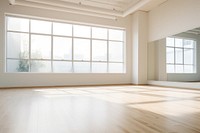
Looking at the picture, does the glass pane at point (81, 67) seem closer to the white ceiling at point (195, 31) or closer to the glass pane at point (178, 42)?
the glass pane at point (178, 42)

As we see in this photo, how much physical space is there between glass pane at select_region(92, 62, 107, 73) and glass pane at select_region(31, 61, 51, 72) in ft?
7.39

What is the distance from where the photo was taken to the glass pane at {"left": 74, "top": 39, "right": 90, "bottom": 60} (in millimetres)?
8281

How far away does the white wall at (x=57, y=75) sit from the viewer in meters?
6.73

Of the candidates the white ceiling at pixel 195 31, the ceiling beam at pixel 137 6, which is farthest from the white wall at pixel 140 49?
the white ceiling at pixel 195 31

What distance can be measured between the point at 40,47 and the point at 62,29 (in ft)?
4.51

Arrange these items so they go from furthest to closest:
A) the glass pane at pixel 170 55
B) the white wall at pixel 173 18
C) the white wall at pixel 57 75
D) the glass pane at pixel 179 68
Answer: the glass pane at pixel 170 55 < the glass pane at pixel 179 68 < the white wall at pixel 57 75 < the white wall at pixel 173 18

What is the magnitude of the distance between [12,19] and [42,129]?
6884 mm

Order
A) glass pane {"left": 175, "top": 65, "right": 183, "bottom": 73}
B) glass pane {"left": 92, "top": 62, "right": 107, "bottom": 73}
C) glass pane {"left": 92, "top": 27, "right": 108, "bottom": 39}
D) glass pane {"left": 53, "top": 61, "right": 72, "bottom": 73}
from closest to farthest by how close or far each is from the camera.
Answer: glass pane {"left": 175, "top": 65, "right": 183, "bottom": 73} → glass pane {"left": 53, "top": 61, "right": 72, "bottom": 73} → glass pane {"left": 92, "top": 62, "right": 107, "bottom": 73} → glass pane {"left": 92, "top": 27, "right": 108, "bottom": 39}

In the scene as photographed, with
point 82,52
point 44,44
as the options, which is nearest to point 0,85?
point 44,44

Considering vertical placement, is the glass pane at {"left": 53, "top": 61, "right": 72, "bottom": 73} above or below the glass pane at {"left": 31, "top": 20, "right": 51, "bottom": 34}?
below

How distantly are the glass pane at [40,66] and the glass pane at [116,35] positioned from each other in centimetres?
364

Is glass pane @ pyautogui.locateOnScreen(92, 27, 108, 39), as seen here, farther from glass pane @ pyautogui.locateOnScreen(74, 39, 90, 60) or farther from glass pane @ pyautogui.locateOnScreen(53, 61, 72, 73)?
glass pane @ pyautogui.locateOnScreen(53, 61, 72, 73)

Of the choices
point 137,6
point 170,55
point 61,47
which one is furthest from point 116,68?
point 137,6

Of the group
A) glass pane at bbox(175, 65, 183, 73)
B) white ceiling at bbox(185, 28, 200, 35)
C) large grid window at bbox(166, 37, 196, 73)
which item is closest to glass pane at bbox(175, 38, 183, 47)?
large grid window at bbox(166, 37, 196, 73)
